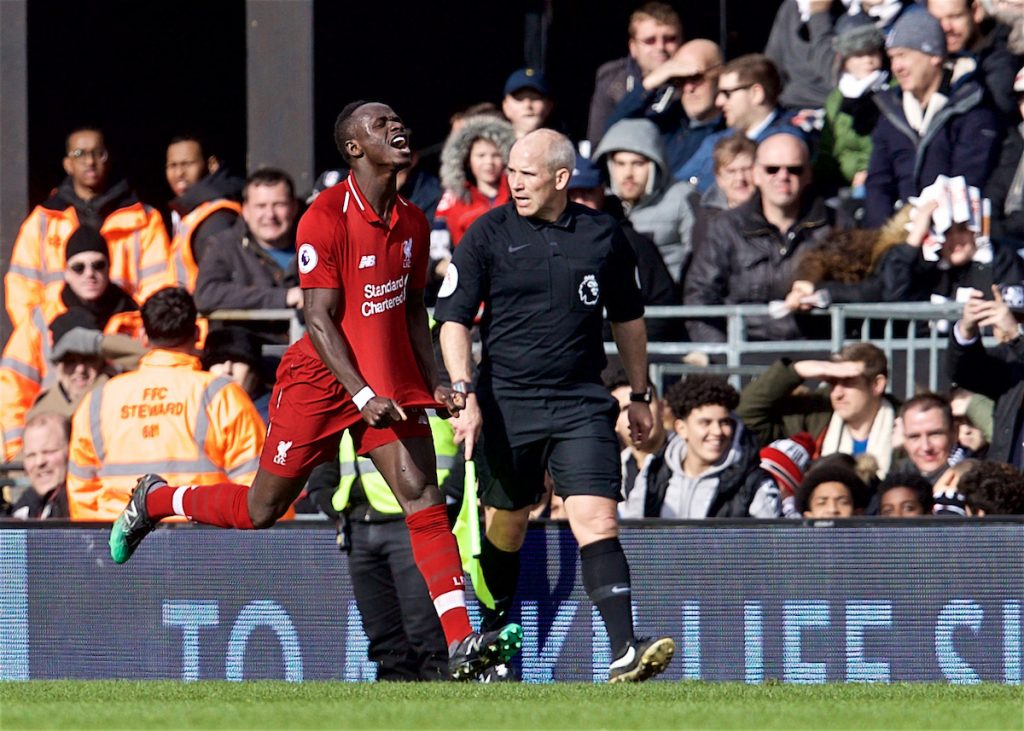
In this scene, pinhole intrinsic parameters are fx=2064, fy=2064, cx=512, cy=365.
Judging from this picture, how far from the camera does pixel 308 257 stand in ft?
26.3

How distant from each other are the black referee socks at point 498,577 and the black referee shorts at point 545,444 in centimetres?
25

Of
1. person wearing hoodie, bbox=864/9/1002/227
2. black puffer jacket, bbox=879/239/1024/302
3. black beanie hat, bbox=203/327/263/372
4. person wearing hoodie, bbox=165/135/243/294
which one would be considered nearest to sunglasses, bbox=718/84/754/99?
person wearing hoodie, bbox=864/9/1002/227

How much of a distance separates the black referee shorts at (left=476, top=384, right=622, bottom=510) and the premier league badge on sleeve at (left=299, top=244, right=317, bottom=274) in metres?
1.03

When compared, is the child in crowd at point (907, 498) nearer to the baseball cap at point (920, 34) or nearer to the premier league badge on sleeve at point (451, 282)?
the premier league badge on sleeve at point (451, 282)

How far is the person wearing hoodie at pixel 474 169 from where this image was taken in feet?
41.0

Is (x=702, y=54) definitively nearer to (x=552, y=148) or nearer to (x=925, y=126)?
(x=925, y=126)

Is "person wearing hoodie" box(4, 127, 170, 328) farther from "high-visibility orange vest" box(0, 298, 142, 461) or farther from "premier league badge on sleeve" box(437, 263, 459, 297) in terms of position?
"premier league badge on sleeve" box(437, 263, 459, 297)

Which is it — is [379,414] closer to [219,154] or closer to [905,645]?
[905,645]

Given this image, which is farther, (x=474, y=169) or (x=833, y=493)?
(x=474, y=169)

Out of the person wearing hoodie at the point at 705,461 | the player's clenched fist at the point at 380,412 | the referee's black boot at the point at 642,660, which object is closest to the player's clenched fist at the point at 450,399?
the player's clenched fist at the point at 380,412

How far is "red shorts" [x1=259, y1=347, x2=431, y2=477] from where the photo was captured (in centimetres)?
818

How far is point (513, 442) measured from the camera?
8.50 m

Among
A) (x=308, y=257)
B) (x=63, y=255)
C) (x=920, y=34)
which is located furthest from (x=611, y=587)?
(x=63, y=255)

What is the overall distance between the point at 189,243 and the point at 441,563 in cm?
551
